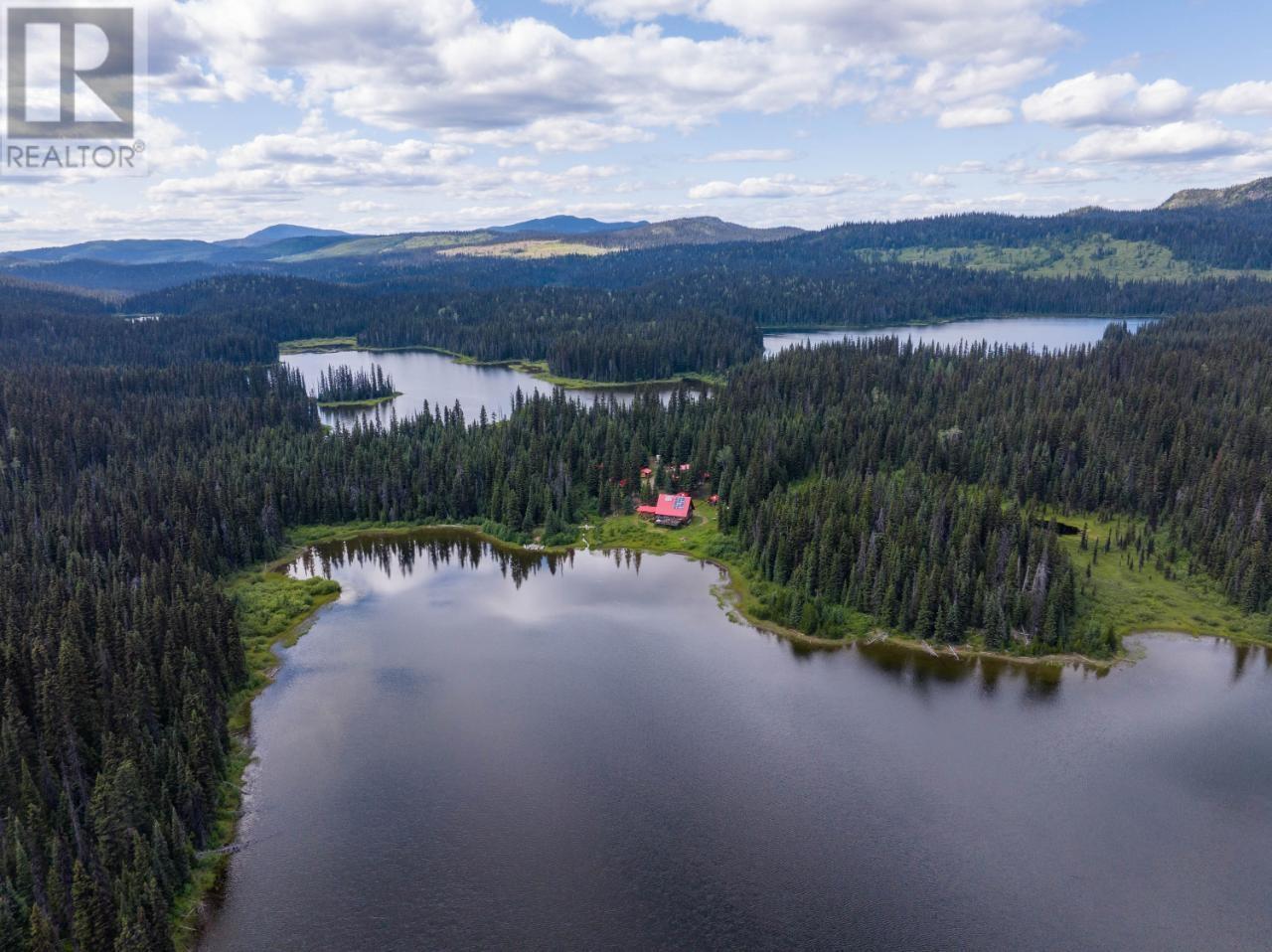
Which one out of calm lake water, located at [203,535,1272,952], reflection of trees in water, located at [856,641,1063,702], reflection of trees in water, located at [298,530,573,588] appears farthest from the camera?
reflection of trees in water, located at [298,530,573,588]

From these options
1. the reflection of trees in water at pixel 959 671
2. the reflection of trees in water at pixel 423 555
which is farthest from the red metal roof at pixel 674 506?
the reflection of trees in water at pixel 959 671

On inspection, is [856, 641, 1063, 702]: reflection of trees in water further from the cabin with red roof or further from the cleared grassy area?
the cabin with red roof

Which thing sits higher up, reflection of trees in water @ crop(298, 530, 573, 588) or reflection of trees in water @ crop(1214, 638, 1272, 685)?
reflection of trees in water @ crop(298, 530, 573, 588)

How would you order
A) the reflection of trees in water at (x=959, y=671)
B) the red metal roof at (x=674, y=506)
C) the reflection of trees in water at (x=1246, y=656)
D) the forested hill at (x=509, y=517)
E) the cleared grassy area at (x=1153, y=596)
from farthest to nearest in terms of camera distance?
the red metal roof at (x=674, y=506)
the cleared grassy area at (x=1153, y=596)
the reflection of trees in water at (x=1246, y=656)
the reflection of trees in water at (x=959, y=671)
the forested hill at (x=509, y=517)

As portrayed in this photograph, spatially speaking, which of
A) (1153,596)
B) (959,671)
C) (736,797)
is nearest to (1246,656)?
(1153,596)

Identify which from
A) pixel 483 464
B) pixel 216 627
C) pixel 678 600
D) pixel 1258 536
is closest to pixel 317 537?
pixel 483 464

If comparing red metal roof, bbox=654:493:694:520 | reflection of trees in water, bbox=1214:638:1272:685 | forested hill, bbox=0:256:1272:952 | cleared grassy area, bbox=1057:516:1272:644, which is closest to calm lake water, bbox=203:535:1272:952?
reflection of trees in water, bbox=1214:638:1272:685

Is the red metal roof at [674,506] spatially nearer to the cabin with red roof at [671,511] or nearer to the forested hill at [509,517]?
the cabin with red roof at [671,511]
